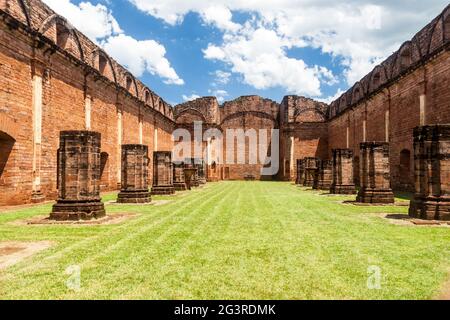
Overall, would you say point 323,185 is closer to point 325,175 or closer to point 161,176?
point 325,175

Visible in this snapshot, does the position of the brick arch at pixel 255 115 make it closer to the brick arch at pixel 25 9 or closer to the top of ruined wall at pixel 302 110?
the top of ruined wall at pixel 302 110

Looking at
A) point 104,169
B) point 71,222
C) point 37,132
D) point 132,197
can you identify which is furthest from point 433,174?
point 104,169

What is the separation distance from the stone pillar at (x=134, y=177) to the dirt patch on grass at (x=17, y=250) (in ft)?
19.9

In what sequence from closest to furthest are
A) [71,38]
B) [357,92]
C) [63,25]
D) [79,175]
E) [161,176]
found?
[79,175], [63,25], [71,38], [161,176], [357,92]

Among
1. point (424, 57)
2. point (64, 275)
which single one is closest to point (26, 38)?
point (64, 275)

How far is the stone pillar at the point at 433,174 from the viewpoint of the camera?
7.58 metres

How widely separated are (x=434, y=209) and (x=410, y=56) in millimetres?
12635

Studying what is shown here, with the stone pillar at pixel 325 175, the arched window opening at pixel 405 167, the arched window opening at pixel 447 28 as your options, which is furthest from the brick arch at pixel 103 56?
the arched window opening at pixel 447 28

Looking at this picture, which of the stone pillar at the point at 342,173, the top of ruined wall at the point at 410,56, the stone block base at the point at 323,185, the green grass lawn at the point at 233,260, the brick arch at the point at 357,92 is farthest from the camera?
Result: the brick arch at the point at 357,92

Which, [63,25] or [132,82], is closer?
[63,25]

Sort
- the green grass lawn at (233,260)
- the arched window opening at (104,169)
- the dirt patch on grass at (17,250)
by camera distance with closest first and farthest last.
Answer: the green grass lawn at (233,260) → the dirt patch on grass at (17,250) → the arched window opening at (104,169)

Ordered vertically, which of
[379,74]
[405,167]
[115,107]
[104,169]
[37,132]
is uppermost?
[379,74]

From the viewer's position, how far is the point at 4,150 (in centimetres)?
1046

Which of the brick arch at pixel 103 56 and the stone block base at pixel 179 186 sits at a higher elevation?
the brick arch at pixel 103 56
